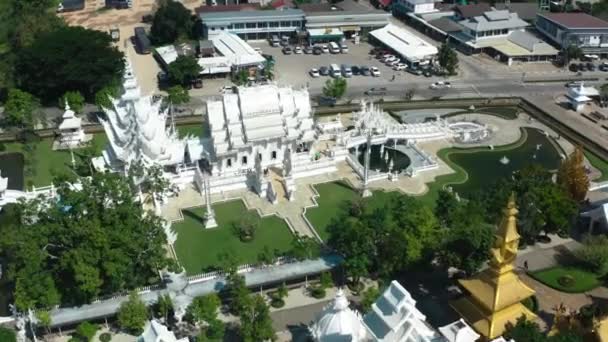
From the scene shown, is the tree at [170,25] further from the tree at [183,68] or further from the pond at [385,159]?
the pond at [385,159]

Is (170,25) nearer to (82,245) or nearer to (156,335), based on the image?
(82,245)

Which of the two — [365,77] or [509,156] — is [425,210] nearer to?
[509,156]

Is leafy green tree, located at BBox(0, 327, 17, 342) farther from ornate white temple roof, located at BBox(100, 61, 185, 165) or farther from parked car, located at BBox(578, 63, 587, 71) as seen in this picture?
parked car, located at BBox(578, 63, 587, 71)

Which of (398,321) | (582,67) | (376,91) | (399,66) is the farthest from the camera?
(399,66)

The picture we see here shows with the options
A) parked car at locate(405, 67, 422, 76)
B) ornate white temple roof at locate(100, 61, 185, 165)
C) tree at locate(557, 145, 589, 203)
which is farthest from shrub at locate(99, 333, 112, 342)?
parked car at locate(405, 67, 422, 76)

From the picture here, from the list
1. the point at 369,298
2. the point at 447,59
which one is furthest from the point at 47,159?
the point at 447,59

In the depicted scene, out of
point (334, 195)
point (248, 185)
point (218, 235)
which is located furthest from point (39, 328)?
point (334, 195)
